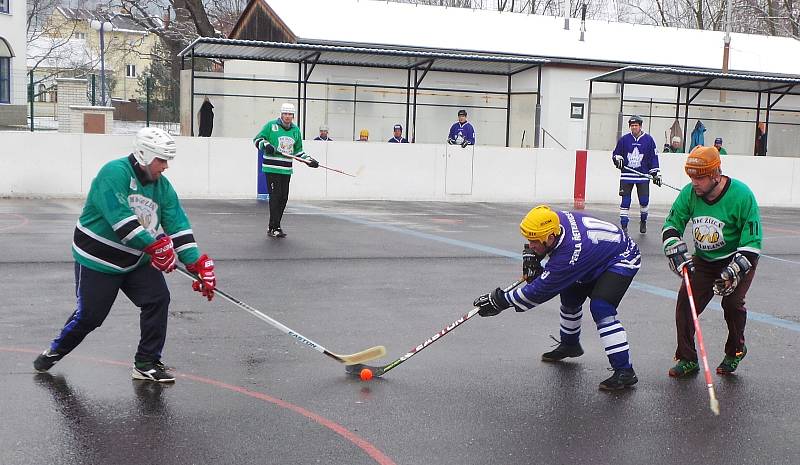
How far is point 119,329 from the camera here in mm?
7129

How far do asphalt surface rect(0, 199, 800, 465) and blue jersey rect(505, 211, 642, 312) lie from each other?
62 cm

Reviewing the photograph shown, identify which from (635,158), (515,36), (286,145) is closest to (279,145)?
(286,145)

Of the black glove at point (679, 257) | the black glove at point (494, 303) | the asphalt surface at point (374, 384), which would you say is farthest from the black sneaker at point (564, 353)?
the black glove at point (494, 303)

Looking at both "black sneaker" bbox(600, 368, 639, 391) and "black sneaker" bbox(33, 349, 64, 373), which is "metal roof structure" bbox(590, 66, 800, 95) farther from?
"black sneaker" bbox(33, 349, 64, 373)

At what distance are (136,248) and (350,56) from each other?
19.4 metres

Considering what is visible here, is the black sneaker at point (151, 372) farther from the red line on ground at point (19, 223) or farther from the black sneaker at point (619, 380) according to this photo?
the red line on ground at point (19, 223)

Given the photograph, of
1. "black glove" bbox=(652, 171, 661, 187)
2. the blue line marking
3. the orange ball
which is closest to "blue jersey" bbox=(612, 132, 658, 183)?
"black glove" bbox=(652, 171, 661, 187)

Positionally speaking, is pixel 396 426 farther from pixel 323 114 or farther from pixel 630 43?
pixel 630 43

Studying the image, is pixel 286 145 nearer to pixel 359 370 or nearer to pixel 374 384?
pixel 359 370

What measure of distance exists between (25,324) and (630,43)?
30.2 meters

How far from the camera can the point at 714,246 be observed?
20.7ft

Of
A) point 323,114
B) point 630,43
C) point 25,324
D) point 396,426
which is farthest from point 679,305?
point 630,43

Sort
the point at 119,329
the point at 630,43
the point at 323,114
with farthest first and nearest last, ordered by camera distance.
A: the point at 630,43
the point at 323,114
the point at 119,329

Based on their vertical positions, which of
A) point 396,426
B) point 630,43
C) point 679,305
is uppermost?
point 630,43
